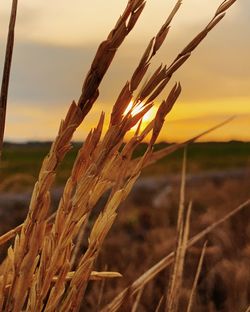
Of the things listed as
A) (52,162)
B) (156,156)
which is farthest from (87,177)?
(156,156)

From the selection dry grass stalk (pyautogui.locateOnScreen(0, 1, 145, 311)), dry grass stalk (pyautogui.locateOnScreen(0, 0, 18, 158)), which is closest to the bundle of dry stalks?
dry grass stalk (pyautogui.locateOnScreen(0, 1, 145, 311))

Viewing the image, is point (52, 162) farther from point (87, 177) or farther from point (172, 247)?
point (172, 247)

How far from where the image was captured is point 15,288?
0.89m

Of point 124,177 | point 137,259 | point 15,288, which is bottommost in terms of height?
point 137,259

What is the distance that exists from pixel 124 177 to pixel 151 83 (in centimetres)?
10

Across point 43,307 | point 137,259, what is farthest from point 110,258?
point 43,307

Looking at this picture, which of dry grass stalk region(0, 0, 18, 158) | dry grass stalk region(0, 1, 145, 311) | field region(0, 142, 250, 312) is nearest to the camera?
dry grass stalk region(0, 1, 145, 311)

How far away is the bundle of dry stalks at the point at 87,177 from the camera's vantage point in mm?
847

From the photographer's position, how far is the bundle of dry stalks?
0.85 metres

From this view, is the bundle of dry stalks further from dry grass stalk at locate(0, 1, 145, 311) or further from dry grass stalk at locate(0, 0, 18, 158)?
dry grass stalk at locate(0, 0, 18, 158)

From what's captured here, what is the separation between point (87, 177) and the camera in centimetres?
85

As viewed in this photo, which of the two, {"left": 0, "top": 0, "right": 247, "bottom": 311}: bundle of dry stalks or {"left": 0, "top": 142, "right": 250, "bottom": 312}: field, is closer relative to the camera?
{"left": 0, "top": 0, "right": 247, "bottom": 311}: bundle of dry stalks

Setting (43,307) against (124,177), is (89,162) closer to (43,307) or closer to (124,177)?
(124,177)

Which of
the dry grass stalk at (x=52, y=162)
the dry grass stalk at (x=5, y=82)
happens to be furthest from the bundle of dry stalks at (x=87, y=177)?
the dry grass stalk at (x=5, y=82)
